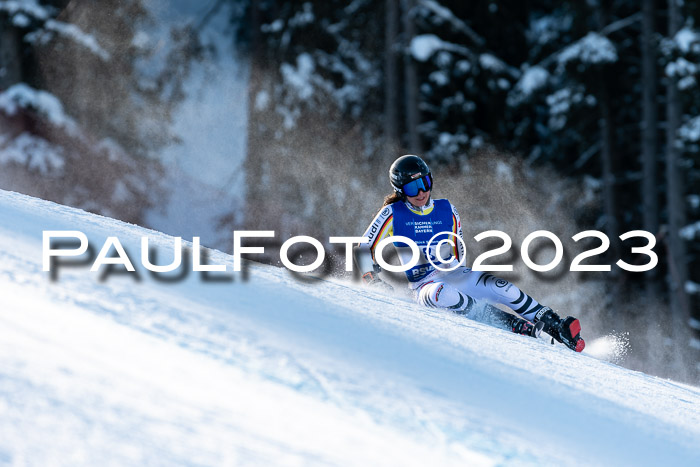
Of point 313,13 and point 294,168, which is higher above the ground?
point 313,13

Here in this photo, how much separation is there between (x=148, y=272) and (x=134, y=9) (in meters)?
16.7

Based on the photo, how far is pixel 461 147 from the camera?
1781 cm

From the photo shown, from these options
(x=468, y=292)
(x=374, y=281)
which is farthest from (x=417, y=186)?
(x=468, y=292)

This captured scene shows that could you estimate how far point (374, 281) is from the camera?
260 inches

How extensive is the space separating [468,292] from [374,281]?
31.2 inches

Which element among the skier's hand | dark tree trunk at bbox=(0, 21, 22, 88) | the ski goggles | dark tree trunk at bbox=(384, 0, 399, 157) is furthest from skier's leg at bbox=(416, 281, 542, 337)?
dark tree trunk at bbox=(0, 21, 22, 88)

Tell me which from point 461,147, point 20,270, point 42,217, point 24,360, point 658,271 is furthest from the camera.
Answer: point 461,147

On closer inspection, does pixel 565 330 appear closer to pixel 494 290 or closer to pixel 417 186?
pixel 494 290

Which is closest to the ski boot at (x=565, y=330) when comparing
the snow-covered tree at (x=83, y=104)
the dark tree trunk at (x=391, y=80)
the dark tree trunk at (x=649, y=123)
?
the dark tree trunk at (x=649, y=123)

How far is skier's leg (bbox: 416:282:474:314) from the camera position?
645cm

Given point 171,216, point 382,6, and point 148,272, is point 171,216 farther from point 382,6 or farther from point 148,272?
point 148,272

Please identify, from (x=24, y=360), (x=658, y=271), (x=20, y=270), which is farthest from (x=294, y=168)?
(x=24, y=360)

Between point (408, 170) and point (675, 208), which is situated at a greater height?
point (408, 170)

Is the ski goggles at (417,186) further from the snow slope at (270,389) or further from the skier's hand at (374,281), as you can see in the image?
the snow slope at (270,389)
